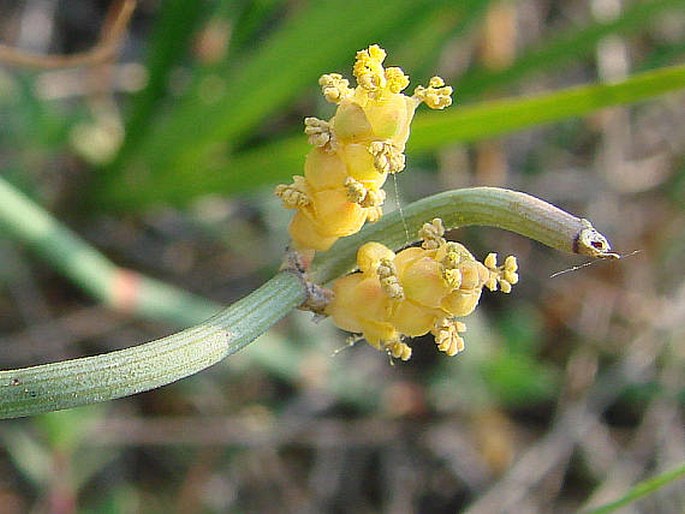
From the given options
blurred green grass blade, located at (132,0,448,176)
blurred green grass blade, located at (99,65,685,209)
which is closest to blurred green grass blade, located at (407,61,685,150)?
blurred green grass blade, located at (99,65,685,209)

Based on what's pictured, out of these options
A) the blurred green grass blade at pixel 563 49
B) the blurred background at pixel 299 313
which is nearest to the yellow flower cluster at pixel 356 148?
the blurred background at pixel 299 313

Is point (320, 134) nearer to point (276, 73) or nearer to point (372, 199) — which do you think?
point (372, 199)

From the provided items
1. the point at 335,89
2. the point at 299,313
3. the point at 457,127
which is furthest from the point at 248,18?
the point at 335,89

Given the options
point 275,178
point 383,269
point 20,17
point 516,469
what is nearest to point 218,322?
point 383,269

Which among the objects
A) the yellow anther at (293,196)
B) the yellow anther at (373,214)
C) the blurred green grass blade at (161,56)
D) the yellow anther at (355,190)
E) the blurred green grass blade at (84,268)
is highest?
the blurred green grass blade at (161,56)

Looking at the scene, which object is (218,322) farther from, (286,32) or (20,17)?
(20,17)

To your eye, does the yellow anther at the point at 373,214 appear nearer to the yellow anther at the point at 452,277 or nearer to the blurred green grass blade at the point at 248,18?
the yellow anther at the point at 452,277

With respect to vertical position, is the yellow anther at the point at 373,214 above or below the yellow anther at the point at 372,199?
above
